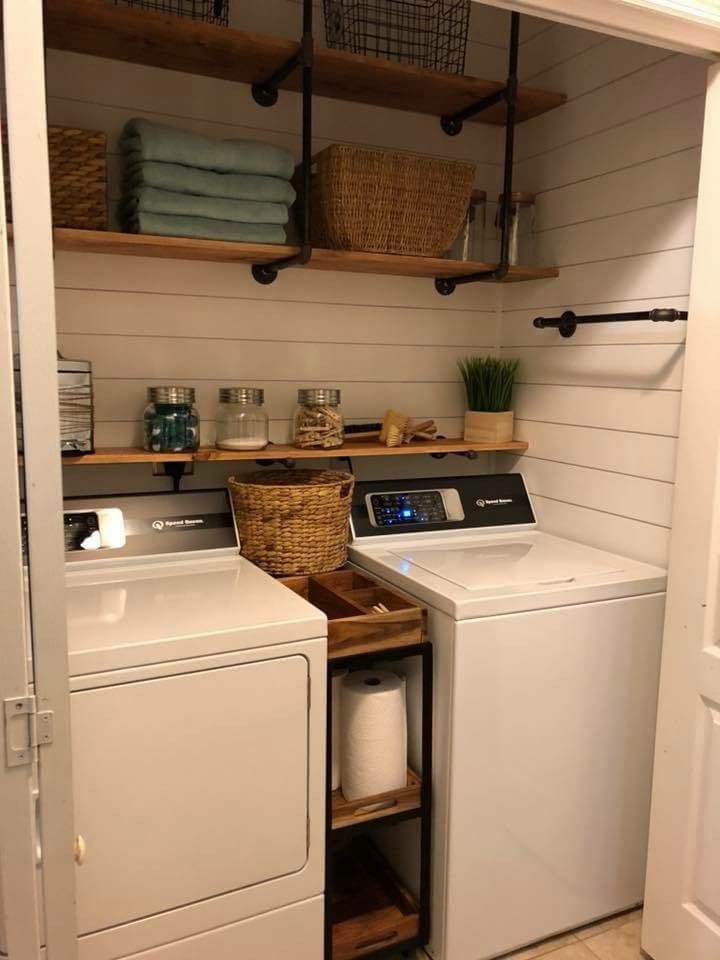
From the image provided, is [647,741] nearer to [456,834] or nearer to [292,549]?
[456,834]

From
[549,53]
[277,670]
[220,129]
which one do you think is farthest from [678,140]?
[277,670]

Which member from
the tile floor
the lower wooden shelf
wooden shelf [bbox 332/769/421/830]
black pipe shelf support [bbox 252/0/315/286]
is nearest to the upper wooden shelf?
black pipe shelf support [bbox 252/0/315/286]

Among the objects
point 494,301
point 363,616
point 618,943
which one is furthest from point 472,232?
point 618,943

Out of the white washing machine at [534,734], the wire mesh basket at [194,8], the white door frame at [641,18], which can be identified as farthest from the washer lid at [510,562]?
the wire mesh basket at [194,8]

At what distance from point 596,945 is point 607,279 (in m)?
1.77

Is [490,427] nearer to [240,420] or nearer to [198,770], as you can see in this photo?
[240,420]

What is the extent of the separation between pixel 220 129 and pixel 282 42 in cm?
33

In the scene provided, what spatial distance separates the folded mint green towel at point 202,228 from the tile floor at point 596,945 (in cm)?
184

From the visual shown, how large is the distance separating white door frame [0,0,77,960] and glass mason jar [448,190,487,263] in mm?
1544

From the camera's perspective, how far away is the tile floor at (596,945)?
6.50ft

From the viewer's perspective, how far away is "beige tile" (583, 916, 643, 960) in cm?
199

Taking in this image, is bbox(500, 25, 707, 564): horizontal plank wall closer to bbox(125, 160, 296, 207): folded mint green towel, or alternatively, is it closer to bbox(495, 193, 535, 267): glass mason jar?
bbox(495, 193, 535, 267): glass mason jar

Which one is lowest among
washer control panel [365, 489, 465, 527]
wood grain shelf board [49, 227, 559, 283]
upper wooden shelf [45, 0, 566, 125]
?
washer control panel [365, 489, 465, 527]

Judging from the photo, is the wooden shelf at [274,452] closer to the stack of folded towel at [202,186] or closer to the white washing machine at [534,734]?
the white washing machine at [534,734]
